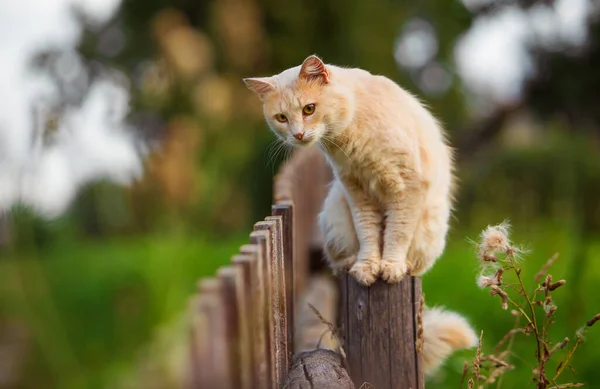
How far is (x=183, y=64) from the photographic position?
2.86 metres

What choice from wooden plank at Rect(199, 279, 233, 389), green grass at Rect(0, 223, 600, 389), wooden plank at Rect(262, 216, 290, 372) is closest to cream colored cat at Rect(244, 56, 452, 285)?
wooden plank at Rect(262, 216, 290, 372)

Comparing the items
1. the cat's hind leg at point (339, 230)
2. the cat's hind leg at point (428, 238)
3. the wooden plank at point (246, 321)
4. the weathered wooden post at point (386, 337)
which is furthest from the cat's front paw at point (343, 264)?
the wooden plank at point (246, 321)

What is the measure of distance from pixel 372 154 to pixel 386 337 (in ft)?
2.08

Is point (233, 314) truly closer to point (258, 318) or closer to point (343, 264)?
point (258, 318)

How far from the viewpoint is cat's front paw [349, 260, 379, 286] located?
7.86 ft

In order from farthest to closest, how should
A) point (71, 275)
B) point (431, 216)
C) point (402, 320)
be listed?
point (431, 216) < point (402, 320) < point (71, 275)

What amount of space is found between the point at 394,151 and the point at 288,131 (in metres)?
0.38

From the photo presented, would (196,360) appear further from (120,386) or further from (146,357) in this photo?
(120,386)

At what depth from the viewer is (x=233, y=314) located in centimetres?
147

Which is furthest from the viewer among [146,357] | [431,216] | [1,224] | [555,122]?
[555,122]

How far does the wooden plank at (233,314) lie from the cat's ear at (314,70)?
1005 millimetres

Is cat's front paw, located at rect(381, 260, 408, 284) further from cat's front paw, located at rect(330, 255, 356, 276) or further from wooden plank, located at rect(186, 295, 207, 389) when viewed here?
wooden plank, located at rect(186, 295, 207, 389)

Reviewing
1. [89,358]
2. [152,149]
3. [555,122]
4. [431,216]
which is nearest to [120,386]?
[89,358]

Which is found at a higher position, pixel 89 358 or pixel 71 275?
pixel 71 275
